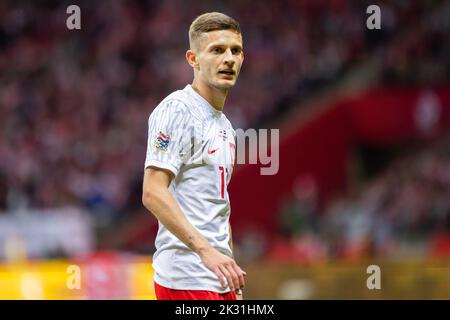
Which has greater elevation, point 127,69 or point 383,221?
point 127,69

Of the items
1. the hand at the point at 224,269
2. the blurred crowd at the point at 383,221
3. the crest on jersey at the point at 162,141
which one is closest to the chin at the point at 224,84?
the crest on jersey at the point at 162,141

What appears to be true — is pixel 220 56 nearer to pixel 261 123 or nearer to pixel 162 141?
pixel 162 141

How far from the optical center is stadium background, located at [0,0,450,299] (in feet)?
53.9

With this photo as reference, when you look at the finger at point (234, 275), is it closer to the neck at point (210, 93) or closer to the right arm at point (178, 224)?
the right arm at point (178, 224)

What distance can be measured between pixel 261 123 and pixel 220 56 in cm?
1475

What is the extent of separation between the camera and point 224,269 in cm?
428

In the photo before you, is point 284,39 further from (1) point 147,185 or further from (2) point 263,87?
(1) point 147,185

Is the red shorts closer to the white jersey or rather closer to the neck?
the white jersey

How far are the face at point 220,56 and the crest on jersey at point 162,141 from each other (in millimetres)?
425

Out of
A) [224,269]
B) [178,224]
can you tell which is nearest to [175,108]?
[178,224]

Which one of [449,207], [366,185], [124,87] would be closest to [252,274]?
[449,207]

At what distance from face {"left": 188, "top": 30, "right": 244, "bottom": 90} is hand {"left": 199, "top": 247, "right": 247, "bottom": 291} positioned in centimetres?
90

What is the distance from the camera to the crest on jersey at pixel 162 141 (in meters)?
4.55

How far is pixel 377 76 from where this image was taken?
19.6 metres
